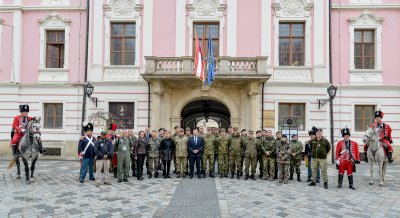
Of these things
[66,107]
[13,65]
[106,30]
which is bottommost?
[66,107]

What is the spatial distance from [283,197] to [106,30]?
1386 cm

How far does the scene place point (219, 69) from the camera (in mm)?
15969

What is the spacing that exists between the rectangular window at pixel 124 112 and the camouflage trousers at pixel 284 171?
9272 mm

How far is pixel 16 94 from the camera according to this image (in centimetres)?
1802

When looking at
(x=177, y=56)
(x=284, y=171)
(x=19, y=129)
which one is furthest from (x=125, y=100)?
(x=284, y=171)

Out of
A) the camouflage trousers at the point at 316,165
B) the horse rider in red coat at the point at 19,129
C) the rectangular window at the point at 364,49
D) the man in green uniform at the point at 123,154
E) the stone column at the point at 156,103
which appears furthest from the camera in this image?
the rectangular window at the point at 364,49

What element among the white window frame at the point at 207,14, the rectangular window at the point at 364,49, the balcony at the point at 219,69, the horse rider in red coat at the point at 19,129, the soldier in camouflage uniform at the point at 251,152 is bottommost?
the soldier in camouflage uniform at the point at 251,152

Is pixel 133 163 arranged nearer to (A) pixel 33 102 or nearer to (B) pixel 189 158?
(B) pixel 189 158

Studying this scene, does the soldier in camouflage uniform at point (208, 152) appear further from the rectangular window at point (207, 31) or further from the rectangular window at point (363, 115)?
the rectangular window at point (363, 115)

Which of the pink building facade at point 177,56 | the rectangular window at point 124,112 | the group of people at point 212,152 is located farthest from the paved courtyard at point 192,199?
the pink building facade at point 177,56

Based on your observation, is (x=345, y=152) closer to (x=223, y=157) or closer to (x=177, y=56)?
(x=223, y=157)

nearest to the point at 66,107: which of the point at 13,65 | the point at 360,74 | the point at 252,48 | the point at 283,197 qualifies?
the point at 13,65

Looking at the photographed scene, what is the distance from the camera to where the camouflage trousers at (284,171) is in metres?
10.7

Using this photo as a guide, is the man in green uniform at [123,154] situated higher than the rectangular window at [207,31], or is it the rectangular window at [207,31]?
the rectangular window at [207,31]
